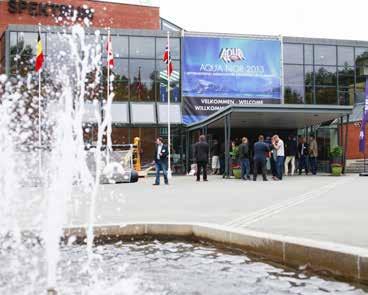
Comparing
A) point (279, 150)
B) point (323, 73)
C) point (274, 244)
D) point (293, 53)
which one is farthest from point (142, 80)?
point (274, 244)

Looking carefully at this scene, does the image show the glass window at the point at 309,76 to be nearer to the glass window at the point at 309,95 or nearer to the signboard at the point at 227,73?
the glass window at the point at 309,95

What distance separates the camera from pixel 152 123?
3322cm

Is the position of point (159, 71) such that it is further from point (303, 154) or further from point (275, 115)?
point (275, 115)

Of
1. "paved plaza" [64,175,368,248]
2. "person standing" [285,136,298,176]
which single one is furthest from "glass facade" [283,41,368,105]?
"paved plaza" [64,175,368,248]

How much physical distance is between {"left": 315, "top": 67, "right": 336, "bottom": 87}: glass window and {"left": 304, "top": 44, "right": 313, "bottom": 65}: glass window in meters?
0.75

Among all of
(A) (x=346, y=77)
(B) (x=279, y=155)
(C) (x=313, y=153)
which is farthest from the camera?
(A) (x=346, y=77)

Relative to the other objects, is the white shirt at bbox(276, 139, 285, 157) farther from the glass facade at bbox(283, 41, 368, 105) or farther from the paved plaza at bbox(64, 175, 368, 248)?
the glass facade at bbox(283, 41, 368, 105)

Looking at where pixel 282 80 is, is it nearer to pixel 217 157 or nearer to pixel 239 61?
pixel 239 61

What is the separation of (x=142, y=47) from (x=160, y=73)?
193 cm

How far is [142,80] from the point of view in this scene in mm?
34312

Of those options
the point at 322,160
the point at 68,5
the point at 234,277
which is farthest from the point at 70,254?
the point at 68,5

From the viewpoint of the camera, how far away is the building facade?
3322cm

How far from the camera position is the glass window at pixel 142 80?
112 ft

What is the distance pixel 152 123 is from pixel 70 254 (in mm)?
25803
